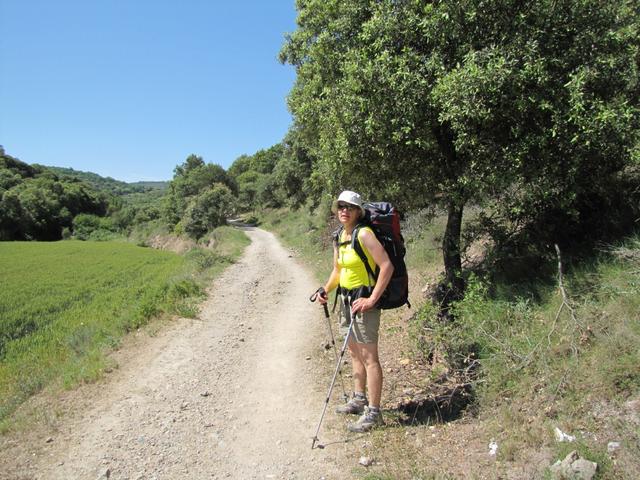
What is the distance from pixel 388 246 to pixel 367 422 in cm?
201

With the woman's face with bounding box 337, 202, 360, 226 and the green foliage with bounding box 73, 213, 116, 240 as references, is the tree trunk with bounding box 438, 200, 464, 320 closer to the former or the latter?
the woman's face with bounding box 337, 202, 360, 226

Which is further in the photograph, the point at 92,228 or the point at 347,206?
→ the point at 92,228

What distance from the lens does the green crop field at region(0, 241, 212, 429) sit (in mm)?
6676

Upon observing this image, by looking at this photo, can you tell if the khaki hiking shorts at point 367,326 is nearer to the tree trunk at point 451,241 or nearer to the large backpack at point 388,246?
the large backpack at point 388,246

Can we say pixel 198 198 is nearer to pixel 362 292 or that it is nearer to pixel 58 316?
pixel 58 316

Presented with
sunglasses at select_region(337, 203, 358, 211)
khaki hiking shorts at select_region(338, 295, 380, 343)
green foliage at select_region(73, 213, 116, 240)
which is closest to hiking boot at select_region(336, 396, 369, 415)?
khaki hiking shorts at select_region(338, 295, 380, 343)

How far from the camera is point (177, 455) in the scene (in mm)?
4301

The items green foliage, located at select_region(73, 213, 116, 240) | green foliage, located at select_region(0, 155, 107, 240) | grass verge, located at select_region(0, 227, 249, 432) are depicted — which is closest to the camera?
grass verge, located at select_region(0, 227, 249, 432)

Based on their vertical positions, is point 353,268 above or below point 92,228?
below

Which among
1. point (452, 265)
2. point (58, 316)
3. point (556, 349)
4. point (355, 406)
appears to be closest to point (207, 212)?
point (58, 316)

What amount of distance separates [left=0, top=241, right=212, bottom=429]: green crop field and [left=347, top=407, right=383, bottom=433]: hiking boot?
14.2 feet

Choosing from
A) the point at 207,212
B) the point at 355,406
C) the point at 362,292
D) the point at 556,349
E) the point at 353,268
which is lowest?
the point at 355,406

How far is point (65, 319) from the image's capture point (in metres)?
11.6

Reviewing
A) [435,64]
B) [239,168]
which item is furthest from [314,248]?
[239,168]
